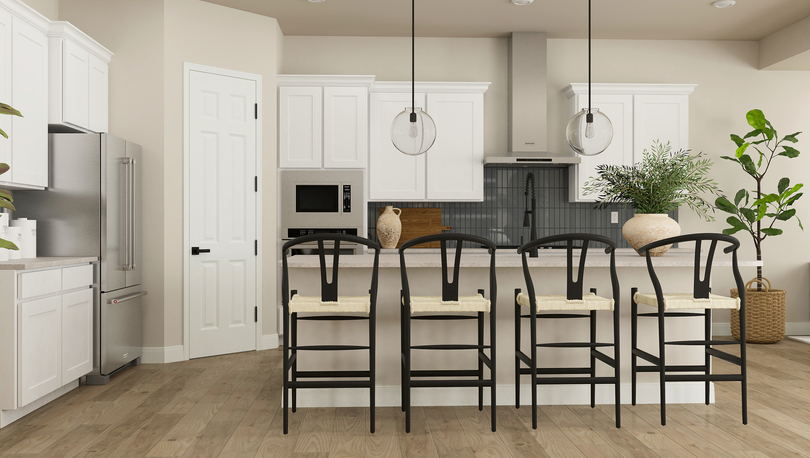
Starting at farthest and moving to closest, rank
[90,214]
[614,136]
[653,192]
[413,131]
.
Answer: [614,136]
[90,214]
[653,192]
[413,131]

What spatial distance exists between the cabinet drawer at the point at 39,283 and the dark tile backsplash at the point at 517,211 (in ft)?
9.15

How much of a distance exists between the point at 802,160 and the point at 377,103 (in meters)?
4.47

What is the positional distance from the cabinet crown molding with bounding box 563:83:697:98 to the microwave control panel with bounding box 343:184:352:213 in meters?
2.42

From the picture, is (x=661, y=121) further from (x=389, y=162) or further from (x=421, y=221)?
(x=389, y=162)

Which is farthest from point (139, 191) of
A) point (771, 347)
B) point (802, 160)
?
point (802, 160)

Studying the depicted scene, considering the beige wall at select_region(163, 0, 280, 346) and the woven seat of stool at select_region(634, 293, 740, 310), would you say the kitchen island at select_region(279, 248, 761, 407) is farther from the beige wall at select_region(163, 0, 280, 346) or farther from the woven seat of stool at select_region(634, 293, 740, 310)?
the beige wall at select_region(163, 0, 280, 346)

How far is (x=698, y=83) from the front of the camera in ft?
17.3

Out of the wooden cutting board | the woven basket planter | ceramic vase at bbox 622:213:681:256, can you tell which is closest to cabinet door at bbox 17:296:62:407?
the wooden cutting board

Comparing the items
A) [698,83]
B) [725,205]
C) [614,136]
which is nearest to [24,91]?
[614,136]

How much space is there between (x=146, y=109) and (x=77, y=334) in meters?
1.85

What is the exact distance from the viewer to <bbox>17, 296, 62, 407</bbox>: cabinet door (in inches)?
Answer: 107

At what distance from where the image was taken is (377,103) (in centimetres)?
486

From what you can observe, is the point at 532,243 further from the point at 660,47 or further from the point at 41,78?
the point at 660,47

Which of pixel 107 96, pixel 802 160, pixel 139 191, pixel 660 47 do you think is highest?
pixel 660 47
